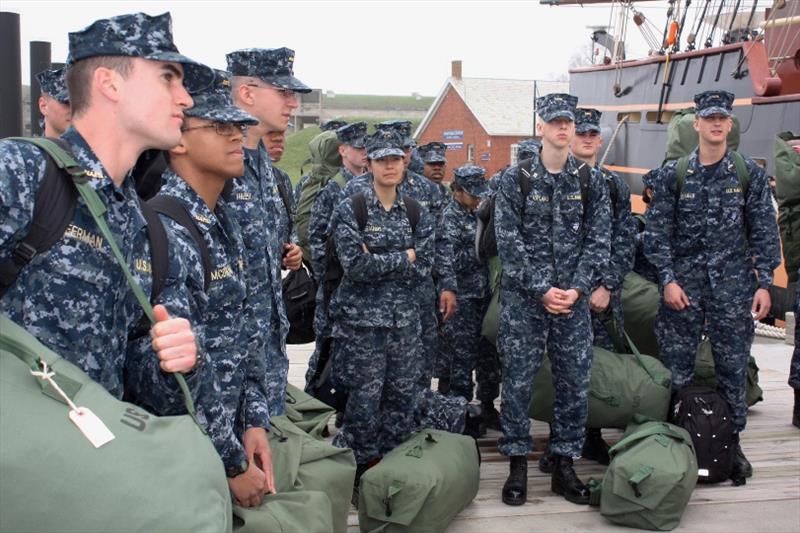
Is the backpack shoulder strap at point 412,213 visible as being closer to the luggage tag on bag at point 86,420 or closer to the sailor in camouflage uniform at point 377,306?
the sailor in camouflage uniform at point 377,306

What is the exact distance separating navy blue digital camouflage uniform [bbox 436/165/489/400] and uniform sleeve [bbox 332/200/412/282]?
4.63 feet

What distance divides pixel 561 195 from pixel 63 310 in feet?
11.3

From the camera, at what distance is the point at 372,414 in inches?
193

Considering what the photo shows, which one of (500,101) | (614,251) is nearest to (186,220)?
(614,251)

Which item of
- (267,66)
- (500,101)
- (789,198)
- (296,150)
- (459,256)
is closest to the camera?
(267,66)

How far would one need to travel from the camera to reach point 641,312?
6.38 metres

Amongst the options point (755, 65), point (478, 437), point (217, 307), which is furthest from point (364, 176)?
point (755, 65)

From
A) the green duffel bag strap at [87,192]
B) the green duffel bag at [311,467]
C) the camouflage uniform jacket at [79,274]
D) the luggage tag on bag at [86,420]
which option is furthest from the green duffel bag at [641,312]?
the luggage tag on bag at [86,420]

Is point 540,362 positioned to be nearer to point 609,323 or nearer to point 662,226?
point 609,323

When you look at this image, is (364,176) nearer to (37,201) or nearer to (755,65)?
(37,201)

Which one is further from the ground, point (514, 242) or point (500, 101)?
point (500, 101)

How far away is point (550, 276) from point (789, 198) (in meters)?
2.44

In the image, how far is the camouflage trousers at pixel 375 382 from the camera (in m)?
4.87

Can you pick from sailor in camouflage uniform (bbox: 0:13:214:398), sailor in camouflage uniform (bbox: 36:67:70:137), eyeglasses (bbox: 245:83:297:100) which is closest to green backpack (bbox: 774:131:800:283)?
eyeglasses (bbox: 245:83:297:100)
